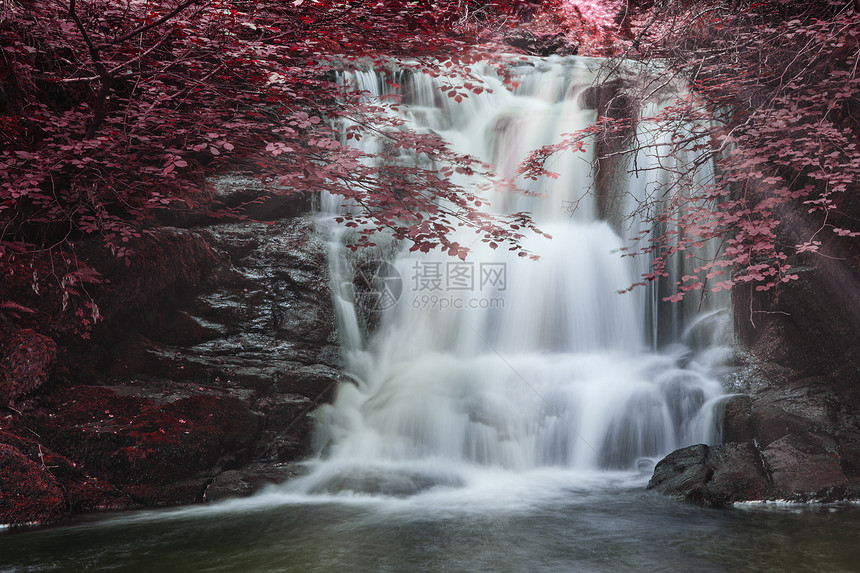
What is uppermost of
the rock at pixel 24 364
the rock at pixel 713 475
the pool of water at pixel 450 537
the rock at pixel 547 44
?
the rock at pixel 547 44

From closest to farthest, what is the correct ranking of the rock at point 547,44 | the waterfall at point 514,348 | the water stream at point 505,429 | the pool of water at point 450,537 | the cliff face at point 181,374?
the pool of water at point 450,537 < the water stream at point 505,429 < the cliff face at point 181,374 < the waterfall at point 514,348 < the rock at point 547,44

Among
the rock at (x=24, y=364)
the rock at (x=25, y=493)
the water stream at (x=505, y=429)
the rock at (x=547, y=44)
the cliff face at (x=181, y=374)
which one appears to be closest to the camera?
the water stream at (x=505, y=429)

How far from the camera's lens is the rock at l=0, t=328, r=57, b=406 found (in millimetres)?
4723

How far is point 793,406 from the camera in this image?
5.34 metres

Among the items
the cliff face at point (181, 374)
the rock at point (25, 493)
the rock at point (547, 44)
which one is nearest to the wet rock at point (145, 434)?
the cliff face at point (181, 374)

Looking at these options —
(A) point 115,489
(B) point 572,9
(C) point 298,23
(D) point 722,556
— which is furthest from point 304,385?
(B) point 572,9

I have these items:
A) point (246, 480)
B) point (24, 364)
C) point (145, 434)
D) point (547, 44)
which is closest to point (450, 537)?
point (246, 480)

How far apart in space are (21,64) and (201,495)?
13.0ft

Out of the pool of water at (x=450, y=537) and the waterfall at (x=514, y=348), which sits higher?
the waterfall at (x=514, y=348)

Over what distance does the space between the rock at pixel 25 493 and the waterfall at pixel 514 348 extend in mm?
1887

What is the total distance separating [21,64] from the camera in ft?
15.8

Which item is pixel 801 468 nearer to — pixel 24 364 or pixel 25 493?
pixel 25 493

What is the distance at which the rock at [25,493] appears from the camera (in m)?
4.01

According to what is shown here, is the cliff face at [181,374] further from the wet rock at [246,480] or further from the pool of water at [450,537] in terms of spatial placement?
the pool of water at [450,537]
